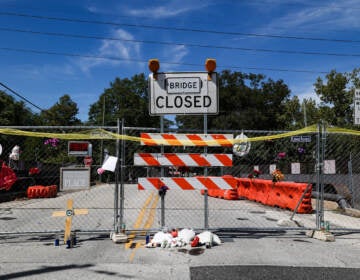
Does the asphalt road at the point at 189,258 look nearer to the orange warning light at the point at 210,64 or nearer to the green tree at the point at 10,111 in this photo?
the orange warning light at the point at 210,64

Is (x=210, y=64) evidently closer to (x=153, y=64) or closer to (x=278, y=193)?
(x=153, y=64)

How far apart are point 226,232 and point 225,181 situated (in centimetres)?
154

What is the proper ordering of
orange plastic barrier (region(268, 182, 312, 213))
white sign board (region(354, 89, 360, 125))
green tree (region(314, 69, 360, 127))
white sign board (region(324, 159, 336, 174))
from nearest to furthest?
white sign board (region(354, 89, 360, 125))
white sign board (region(324, 159, 336, 174))
orange plastic barrier (region(268, 182, 312, 213))
green tree (region(314, 69, 360, 127))

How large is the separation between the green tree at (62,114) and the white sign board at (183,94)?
69676 millimetres

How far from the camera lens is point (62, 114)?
76.5 metres

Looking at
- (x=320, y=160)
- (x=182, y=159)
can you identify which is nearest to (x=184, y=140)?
(x=182, y=159)

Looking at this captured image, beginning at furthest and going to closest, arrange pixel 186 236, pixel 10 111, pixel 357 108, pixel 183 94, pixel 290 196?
pixel 10 111 → pixel 290 196 → pixel 357 108 → pixel 183 94 → pixel 186 236

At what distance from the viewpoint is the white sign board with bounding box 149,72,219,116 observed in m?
7.19

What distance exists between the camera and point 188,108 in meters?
7.18

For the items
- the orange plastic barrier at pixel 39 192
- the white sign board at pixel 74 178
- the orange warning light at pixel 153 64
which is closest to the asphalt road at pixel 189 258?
the white sign board at pixel 74 178

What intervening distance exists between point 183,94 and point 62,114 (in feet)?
243

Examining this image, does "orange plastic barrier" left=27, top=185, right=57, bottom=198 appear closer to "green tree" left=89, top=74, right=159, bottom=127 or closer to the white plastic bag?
the white plastic bag

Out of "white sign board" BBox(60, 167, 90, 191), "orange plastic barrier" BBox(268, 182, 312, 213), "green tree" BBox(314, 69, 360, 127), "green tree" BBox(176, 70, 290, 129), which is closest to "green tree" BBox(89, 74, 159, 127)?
"green tree" BBox(176, 70, 290, 129)

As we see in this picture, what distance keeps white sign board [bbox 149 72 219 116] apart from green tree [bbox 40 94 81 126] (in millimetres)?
69676
